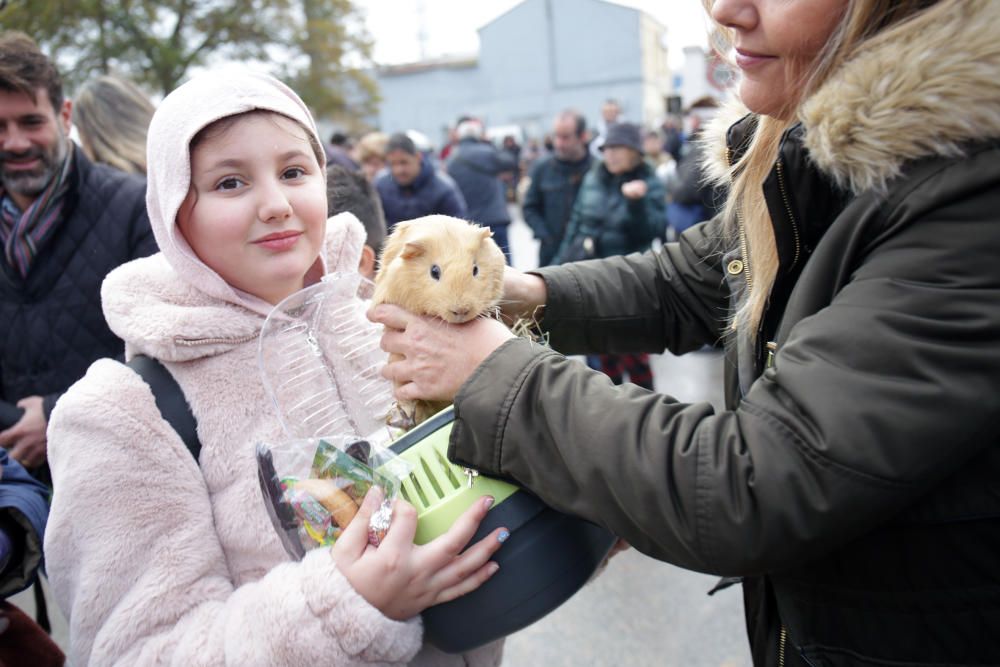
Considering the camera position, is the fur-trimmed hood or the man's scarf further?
the man's scarf

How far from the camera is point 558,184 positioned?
6.36 metres

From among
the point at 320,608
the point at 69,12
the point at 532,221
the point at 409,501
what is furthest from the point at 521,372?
the point at 69,12

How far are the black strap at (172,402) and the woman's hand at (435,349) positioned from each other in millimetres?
408

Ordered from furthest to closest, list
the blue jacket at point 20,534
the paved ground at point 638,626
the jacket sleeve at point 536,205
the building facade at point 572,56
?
the jacket sleeve at point 536,205 < the building facade at point 572,56 < the paved ground at point 638,626 < the blue jacket at point 20,534

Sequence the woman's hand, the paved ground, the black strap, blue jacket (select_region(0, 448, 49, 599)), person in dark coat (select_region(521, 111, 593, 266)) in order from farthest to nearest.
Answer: person in dark coat (select_region(521, 111, 593, 266)), the paved ground, blue jacket (select_region(0, 448, 49, 599)), the black strap, the woman's hand

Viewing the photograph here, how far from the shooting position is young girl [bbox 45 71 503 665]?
3.60 feet

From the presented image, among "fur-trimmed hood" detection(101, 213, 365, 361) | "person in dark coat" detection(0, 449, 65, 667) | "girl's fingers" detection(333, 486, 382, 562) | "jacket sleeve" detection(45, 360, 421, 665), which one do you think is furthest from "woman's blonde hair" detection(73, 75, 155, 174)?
"girl's fingers" detection(333, 486, 382, 562)

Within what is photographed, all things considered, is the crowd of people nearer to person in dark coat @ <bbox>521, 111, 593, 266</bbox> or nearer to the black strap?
the black strap

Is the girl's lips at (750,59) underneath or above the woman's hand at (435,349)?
above

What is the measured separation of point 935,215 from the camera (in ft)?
2.92

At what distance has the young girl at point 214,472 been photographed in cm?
110

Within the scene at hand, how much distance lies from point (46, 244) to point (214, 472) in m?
1.71

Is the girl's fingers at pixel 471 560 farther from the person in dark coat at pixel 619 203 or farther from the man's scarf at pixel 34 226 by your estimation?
the person in dark coat at pixel 619 203

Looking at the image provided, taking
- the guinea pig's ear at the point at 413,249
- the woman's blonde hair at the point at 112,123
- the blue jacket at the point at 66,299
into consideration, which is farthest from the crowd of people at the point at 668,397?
the woman's blonde hair at the point at 112,123
